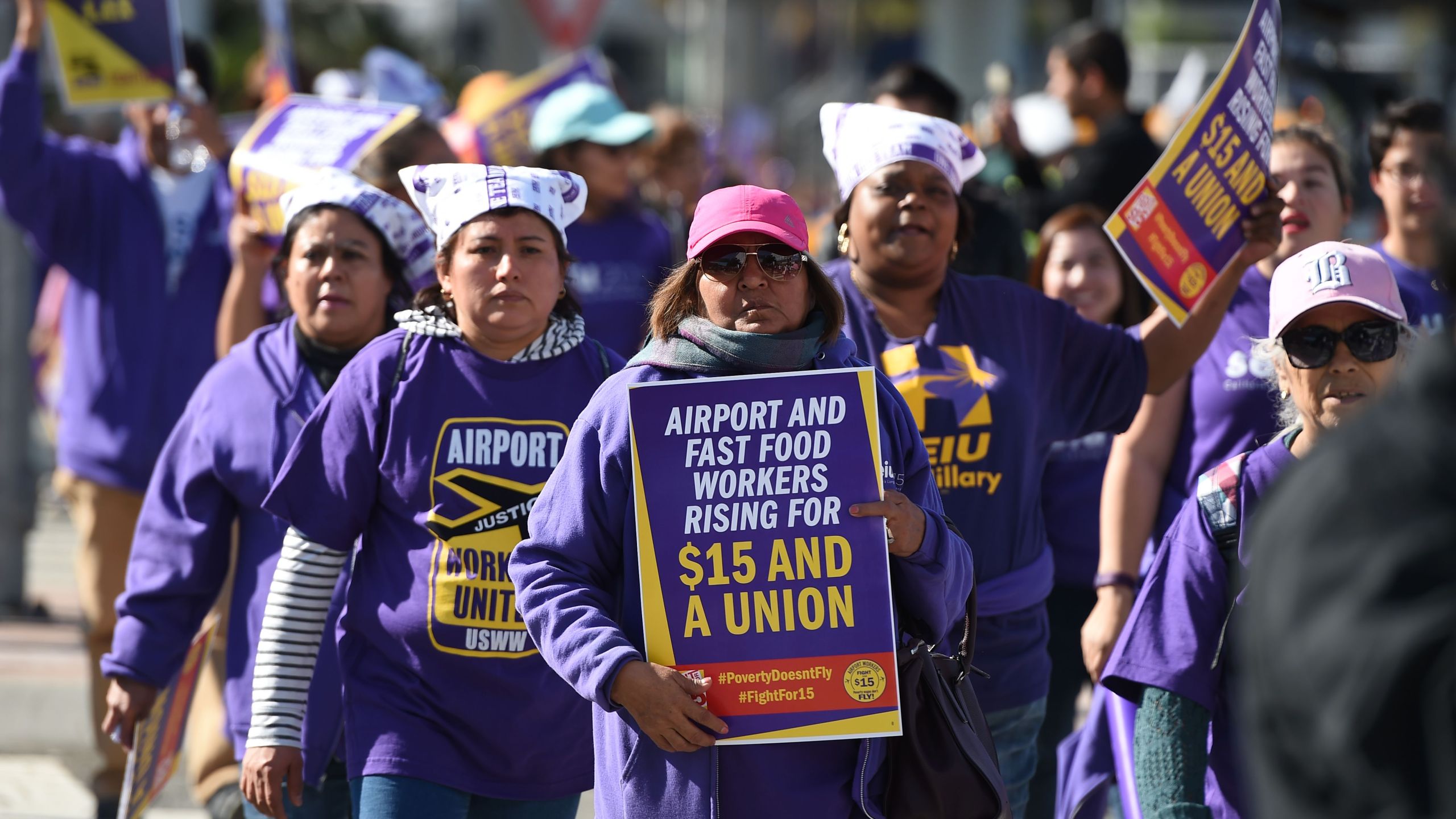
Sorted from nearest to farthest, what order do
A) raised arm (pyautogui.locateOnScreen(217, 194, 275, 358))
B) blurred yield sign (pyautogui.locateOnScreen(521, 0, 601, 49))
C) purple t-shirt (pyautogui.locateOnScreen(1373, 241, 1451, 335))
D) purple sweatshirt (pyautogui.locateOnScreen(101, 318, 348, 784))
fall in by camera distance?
purple sweatshirt (pyautogui.locateOnScreen(101, 318, 348, 784))
purple t-shirt (pyautogui.locateOnScreen(1373, 241, 1451, 335))
raised arm (pyautogui.locateOnScreen(217, 194, 275, 358))
blurred yield sign (pyautogui.locateOnScreen(521, 0, 601, 49))

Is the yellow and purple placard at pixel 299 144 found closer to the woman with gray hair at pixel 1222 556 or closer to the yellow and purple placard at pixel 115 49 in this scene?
the yellow and purple placard at pixel 115 49

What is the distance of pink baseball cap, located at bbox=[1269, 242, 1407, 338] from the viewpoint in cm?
340

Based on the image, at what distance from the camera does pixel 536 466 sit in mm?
3814

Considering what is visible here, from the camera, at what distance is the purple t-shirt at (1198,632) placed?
327 cm

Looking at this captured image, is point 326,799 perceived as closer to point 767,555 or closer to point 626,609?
point 626,609

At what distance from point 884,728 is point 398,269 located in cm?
220

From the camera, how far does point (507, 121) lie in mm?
8156

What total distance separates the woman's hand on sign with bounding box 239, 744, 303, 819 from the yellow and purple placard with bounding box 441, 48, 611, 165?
4.26 m

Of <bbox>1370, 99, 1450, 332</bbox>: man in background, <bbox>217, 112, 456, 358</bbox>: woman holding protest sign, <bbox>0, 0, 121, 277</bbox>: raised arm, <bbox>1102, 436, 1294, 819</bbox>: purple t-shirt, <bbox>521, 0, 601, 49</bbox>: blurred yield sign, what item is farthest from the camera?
<bbox>521, 0, 601, 49</bbox>: blurred yield sign

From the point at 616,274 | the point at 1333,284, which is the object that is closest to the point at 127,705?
the point at 1333,284

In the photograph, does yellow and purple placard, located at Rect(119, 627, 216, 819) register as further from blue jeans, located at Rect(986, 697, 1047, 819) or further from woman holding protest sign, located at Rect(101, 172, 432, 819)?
blue jeans, located at Rect(986, 697, 1047, 819)

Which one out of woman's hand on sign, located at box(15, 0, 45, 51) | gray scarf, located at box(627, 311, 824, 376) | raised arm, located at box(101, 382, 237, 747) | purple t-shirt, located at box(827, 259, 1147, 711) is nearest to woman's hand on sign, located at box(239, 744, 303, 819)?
raised arm, located at box(101, 382, 237, 747)

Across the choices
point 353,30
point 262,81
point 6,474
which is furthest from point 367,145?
point 353,30

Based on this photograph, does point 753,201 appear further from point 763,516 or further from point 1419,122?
point 1419,122
